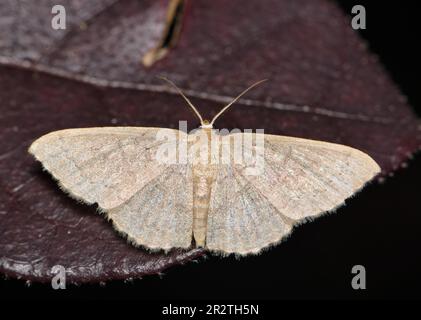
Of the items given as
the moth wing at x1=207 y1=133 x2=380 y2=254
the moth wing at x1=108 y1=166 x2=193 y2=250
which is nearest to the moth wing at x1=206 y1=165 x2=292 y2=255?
the moth wing at x1=207 y1=133 x2=380 y2=254

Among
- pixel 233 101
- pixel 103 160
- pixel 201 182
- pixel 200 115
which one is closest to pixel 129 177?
pixel 103 160

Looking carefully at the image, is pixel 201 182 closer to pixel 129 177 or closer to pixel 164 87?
pixel 129 177

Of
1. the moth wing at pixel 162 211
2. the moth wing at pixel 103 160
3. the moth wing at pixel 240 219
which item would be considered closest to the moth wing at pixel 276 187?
the moth wing at pixel 240 219

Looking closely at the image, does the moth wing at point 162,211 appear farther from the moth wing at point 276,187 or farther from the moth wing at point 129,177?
the moth wing at point 276,187

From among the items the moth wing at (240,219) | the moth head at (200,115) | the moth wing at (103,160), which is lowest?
the moth wing at (240,219)

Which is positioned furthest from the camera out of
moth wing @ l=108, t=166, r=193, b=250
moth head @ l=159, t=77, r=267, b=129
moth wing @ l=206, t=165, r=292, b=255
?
moth head @ l=159, t=77, r=267, b=129

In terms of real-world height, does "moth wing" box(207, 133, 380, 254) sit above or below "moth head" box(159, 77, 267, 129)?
below

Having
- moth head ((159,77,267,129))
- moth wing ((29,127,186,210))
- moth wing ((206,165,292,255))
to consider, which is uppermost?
Result: moth head ((159,77,267,129))

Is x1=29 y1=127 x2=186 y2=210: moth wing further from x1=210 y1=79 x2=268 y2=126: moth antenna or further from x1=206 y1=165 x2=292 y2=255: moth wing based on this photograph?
x1=206 y1=165 x2=292 y2=255: moth wing
